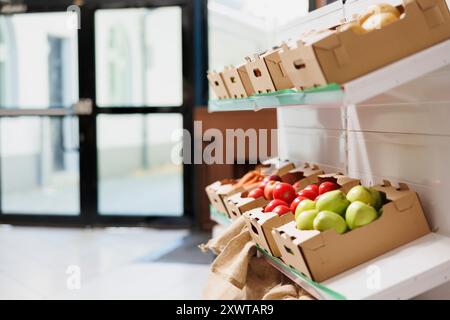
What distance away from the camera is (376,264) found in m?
1.65

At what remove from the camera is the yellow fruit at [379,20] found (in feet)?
5.23

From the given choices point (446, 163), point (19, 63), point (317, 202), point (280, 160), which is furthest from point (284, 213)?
point (19, 63)

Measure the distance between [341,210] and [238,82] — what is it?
848 millimetres

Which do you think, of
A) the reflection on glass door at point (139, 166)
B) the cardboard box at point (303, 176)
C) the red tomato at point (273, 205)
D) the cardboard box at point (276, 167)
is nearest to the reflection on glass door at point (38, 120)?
the reflection on glass door at point (139, 166)

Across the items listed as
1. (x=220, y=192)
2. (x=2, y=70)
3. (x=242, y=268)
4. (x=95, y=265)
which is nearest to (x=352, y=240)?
(x=242, y=268)

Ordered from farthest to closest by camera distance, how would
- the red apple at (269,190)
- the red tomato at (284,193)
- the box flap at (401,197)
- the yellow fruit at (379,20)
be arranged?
the red apple at (269,190)
the red tomato at (284,193)
the box flap at (401,197)
the yellow fruit at (379,20)

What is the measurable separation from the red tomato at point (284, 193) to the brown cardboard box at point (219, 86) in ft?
1.87

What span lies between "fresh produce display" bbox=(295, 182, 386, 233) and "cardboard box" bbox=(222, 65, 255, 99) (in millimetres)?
627

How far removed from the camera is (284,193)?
7.45 feet

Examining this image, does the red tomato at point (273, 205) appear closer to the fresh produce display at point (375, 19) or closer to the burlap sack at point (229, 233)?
the burlap sack at point (229, 233)

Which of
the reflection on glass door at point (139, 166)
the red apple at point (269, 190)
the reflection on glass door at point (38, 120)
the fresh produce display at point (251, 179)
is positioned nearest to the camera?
the red apple at point (269, 190)

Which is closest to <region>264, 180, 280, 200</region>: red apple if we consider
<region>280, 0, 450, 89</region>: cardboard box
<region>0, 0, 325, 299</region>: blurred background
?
<region>280, 0, 450, 89</region>: cardboard box

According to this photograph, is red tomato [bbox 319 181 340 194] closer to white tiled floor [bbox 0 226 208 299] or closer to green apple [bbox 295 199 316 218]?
green apple [bbox 295 199 316 218]

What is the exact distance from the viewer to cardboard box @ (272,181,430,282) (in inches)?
63.9
